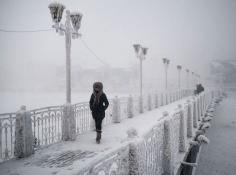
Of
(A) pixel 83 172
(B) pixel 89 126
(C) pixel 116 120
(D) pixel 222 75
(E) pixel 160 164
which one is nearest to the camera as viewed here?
(A) pixel 83 172

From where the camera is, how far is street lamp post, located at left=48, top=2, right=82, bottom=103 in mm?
9312

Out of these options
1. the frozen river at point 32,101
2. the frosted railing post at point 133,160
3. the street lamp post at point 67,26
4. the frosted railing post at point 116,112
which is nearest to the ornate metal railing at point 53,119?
the frosted railing post at point 116,112

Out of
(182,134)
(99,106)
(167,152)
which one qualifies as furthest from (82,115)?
(167,152)

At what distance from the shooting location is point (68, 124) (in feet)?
29.8

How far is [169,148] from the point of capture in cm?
548

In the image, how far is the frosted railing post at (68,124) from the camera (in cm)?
902

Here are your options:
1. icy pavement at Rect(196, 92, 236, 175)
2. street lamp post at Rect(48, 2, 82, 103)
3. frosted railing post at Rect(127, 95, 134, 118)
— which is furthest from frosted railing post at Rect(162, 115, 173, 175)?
frosted railing post at Rect(127, 95, 134, 118)

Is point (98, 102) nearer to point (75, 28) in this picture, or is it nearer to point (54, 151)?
point (54, 151)

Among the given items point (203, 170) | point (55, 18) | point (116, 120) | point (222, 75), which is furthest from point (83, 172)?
point (222, 75)

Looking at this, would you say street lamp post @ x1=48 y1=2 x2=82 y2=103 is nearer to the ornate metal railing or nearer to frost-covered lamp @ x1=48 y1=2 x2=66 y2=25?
frost-covered lamp @ x1=48 y1=2 x2=66 y2=25

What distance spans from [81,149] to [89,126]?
3605 mm

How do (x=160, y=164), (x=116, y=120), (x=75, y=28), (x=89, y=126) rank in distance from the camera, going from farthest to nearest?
1. (x=116, y=120)
2. (x=89, y=126)
3. (x=75, y=28)
4. (x=160, y=164)

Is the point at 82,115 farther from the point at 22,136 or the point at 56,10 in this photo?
the point at 56,10

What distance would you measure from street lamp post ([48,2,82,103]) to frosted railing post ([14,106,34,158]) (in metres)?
2.44
